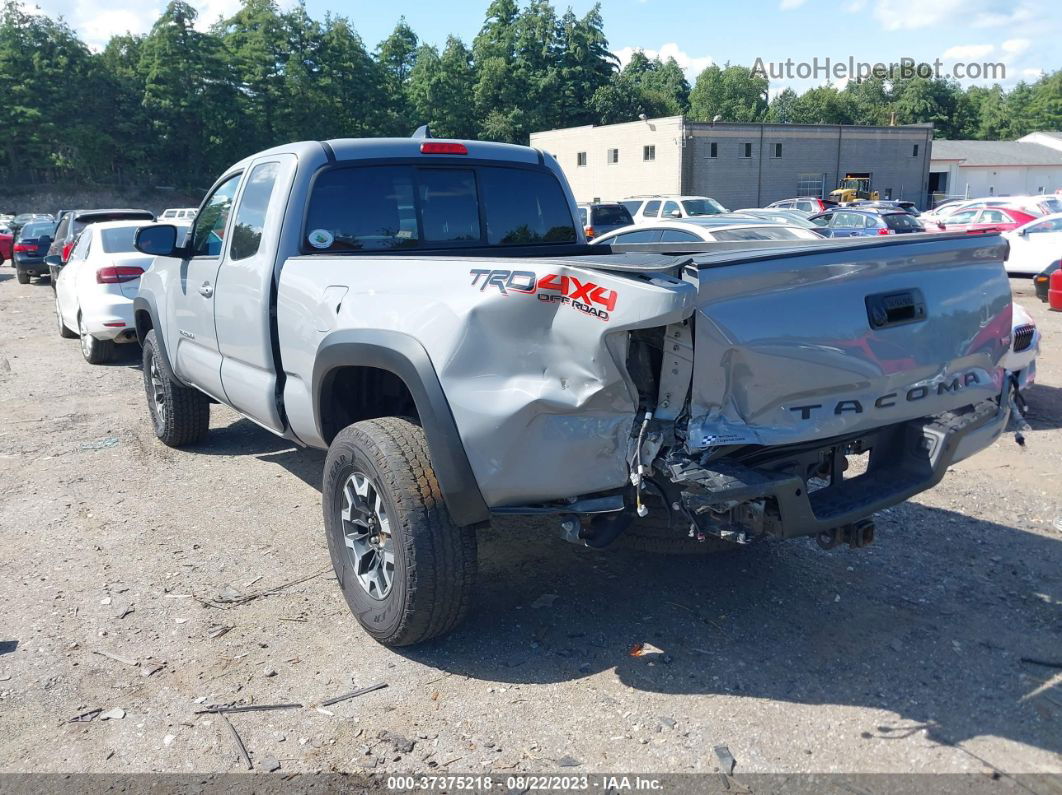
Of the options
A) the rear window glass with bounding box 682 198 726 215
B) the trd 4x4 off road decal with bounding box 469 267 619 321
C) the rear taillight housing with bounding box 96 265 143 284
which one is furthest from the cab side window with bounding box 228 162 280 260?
the rear window glass with bounding box 682 198 726 215

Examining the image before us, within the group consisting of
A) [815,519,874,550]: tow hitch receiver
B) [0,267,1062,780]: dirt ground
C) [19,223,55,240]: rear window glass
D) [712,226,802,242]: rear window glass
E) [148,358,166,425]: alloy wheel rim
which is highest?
[712,226,802,242]: rear window glass

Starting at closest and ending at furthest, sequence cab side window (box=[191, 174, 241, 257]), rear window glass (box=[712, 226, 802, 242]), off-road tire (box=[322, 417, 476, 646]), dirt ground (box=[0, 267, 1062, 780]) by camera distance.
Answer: dirt ground (box=[0, 267, 1062, 780]) → off-road tire (box=[322, 417, 476, 646]) → cab side window (box=[191, 174, 241, 257]) → rear window glass (box=[712, 226, 802, 242])

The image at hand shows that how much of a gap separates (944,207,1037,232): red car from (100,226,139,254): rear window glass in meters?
19.8

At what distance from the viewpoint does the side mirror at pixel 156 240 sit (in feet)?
17.9

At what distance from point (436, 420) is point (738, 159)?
166 ft

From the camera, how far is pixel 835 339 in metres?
3.08

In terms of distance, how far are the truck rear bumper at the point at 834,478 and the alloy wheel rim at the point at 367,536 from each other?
140 centimetres

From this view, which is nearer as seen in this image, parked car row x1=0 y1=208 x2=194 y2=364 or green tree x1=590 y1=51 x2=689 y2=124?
parked car row x1=0 y1=208 x2=194 y2=364

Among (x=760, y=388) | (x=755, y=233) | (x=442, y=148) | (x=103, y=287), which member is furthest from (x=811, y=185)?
(x=760, y=388)

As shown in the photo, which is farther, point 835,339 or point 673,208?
point 673,208

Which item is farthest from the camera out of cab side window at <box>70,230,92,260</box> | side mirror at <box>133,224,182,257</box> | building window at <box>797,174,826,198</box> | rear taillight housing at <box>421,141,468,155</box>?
building window at <box>797,174,826,198</box>

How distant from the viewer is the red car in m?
22.2

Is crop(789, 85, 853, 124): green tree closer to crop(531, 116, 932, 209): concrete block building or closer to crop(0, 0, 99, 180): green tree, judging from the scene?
crop(531, 116, 932, 209): concrete block building

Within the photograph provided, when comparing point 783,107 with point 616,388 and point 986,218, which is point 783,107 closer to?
point 986,218
